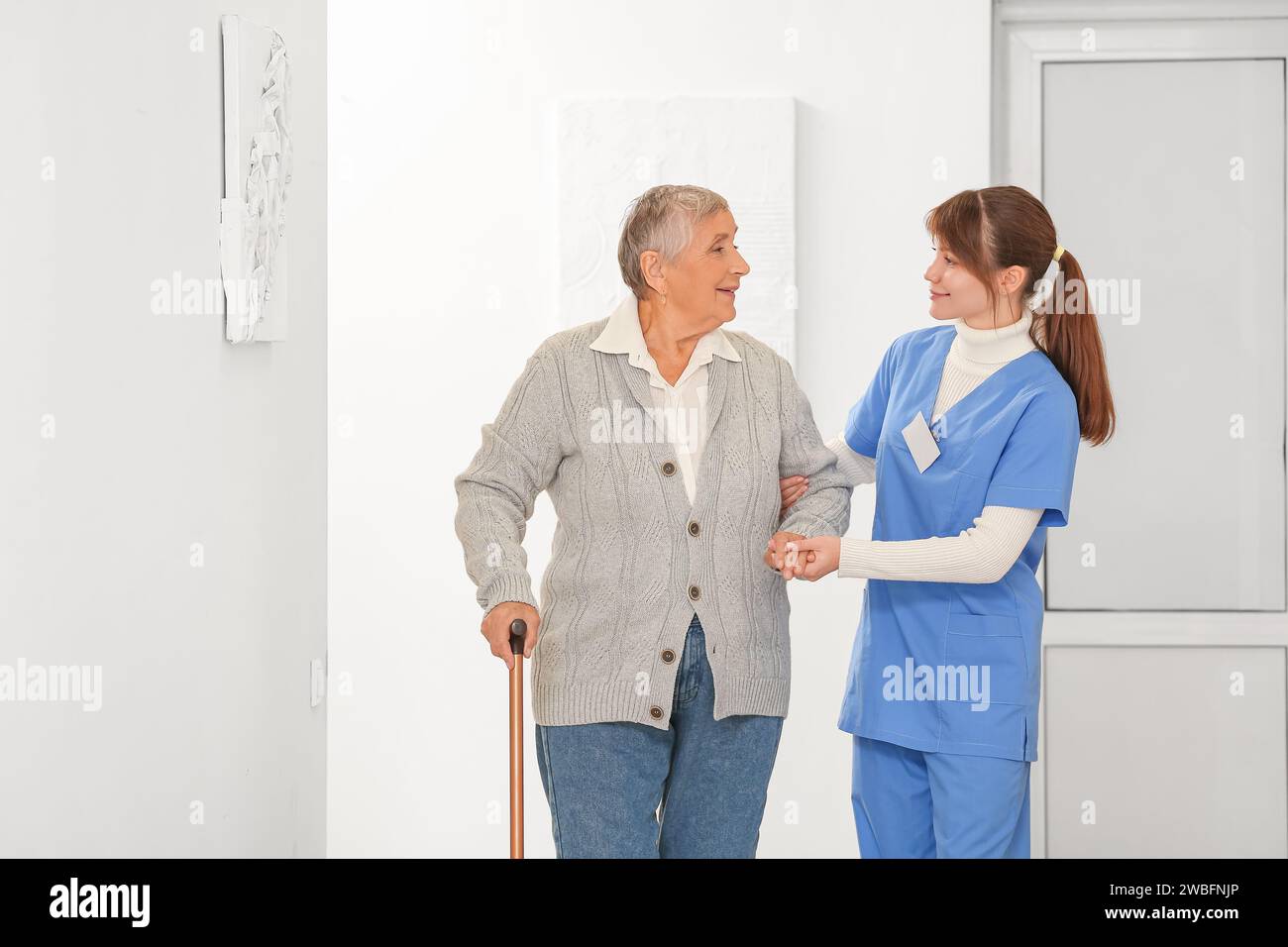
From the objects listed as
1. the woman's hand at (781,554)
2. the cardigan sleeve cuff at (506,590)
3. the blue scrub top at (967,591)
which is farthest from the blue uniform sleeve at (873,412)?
the cardigan sleeve cuff at (506,590)

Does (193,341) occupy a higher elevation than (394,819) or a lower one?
higher

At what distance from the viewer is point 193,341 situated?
1.91 m

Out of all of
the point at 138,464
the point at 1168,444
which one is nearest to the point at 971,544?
the point at 138,464

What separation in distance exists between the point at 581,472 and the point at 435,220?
64.8 inches

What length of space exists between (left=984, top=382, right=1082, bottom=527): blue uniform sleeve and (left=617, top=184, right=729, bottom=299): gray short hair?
1.89ft

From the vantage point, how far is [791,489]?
2.02 m

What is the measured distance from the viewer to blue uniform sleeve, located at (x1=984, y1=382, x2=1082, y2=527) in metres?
1.96

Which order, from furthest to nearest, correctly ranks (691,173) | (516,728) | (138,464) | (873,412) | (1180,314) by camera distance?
(1180,314)
(691,173)
(873,412)
(516,728)
(138,464)

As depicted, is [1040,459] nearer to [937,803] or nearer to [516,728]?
[937,803]

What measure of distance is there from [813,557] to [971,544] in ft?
0.80

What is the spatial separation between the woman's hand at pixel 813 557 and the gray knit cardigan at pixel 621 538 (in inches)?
1.5

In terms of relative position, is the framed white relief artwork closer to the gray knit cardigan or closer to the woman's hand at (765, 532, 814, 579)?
the gray knit cardigan
